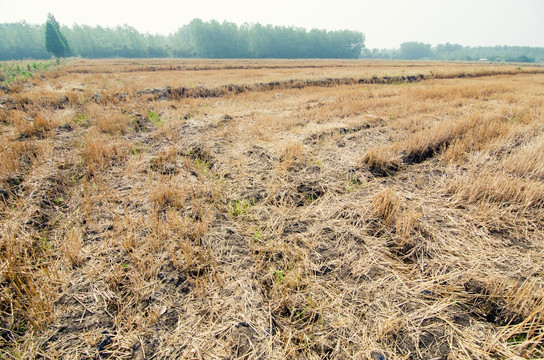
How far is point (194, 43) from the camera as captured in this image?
92.2m

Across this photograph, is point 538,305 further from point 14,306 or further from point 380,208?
point 14,306

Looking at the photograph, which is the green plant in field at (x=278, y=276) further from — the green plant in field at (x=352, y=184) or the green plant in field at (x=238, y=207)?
the green plant in field at (x=352, y=184)

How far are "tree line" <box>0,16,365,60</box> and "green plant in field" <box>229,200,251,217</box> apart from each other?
10305cm

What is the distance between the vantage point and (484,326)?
1799 mm

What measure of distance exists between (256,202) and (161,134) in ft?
13.5

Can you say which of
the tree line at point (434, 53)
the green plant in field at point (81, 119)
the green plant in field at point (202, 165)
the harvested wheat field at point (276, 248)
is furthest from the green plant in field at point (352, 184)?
the tree line at point (434, 53)

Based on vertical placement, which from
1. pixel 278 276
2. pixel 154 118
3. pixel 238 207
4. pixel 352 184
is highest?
pixel 154 118

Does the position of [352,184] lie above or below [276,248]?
above

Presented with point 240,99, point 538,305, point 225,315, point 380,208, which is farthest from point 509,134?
point 240,99

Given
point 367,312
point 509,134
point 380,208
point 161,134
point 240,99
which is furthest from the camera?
point 240,99

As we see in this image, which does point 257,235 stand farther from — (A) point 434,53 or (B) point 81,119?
(A) point 434,53

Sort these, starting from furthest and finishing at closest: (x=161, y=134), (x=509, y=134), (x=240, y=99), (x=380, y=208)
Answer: (x=240, y=99)
(x=161, y=134)
(x=509, y=134)
(x=380, y=208)

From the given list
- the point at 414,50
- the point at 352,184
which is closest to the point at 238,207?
the point at 352,184

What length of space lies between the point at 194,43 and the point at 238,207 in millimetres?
109450
